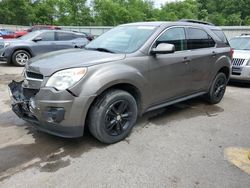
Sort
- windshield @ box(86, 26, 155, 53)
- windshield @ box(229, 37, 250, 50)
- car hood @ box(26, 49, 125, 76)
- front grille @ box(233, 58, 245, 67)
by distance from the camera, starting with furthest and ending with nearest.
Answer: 1. windshield @ box(229, 37, 250, 50)
2. front grille @ box(233, 58, 245, 67)
3. windshield @ box(86, 26, 155, 53)
4. car hood @ box(26, 49, 125, 76)

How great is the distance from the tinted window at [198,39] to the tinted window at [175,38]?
0.57 ft

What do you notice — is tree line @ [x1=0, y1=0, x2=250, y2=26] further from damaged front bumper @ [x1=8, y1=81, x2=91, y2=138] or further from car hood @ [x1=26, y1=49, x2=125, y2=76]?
damaged front bumper @ [x1=8, y1=81, x2=91, y2=138]

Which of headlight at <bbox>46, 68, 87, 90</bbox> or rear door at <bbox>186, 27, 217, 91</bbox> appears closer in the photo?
headlight at <bbox>46, 68, 87, 90</bbox>

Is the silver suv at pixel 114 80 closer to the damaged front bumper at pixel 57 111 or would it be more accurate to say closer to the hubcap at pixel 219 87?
the damaged front bumper at pixel 57 111

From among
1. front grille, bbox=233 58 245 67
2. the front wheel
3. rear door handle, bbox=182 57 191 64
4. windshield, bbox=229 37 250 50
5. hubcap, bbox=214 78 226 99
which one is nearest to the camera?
rear door handle, bbox=182 57 191 64

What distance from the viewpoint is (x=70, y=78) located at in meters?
3.36

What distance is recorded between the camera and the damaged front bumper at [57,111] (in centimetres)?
330

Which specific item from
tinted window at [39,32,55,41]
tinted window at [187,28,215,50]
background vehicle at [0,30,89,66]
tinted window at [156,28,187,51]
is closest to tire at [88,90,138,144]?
tinted window at [156,28,187,51]

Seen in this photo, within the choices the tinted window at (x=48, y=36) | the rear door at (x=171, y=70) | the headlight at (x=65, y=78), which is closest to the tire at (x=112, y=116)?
the headlight at (x=65, y=78)

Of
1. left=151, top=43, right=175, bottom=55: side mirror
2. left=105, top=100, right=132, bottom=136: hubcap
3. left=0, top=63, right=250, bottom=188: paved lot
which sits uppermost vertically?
left=151, top=43, right=175, bottom=55: side mirror

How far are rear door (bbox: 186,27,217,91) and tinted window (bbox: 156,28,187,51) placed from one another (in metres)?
0.16

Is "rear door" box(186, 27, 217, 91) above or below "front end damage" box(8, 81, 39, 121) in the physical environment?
above

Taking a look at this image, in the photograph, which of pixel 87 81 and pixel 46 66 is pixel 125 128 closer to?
pixel 87 81

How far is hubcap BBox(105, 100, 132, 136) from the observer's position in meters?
3.73
